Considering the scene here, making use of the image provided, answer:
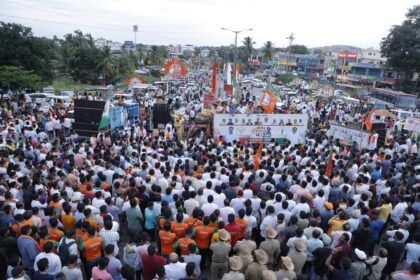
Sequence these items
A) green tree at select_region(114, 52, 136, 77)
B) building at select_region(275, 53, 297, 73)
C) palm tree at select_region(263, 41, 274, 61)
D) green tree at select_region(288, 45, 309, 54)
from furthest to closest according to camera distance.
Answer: green tree at select_region(288, 45, 309, 54)
palm tree at select_region(263, 41, 274, 61)
building at select_region(275, 53, 297, 73)
green tree at select_region(114, 52, 136, 77)

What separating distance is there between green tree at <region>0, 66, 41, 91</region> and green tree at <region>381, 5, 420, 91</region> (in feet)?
133

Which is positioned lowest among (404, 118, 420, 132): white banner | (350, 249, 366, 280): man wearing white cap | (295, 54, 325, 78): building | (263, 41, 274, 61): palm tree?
(350, 249, 366, 280): man wearing white cap

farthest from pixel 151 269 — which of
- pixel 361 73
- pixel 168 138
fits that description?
pixel 361 73

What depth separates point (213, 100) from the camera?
58.8 feet

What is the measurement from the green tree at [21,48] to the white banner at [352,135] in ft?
88.5

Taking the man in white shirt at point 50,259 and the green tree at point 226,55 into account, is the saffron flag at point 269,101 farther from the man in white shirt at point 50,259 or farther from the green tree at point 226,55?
the green tree at point 226,55

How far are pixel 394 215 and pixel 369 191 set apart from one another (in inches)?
31.3

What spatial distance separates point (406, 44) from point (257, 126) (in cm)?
3623

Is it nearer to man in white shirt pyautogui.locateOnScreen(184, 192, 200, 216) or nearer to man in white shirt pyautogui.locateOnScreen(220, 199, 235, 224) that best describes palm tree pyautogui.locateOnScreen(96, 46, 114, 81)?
man in white shirt pyautogui.locateOnScreen(184, 192, 200, 216)

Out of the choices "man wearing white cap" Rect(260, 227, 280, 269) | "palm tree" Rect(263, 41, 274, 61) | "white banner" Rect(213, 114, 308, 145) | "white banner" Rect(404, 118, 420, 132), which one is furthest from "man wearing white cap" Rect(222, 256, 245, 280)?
"palm tree" Rect(263, 41, 274, 61)

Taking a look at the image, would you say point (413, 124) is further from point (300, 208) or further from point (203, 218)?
point (203, 218)

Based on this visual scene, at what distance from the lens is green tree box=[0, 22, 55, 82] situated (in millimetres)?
28234

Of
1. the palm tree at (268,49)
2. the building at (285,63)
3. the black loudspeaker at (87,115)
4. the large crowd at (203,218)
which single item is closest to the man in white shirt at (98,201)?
the large crowd at (203,218)

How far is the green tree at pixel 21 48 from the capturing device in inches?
1112
